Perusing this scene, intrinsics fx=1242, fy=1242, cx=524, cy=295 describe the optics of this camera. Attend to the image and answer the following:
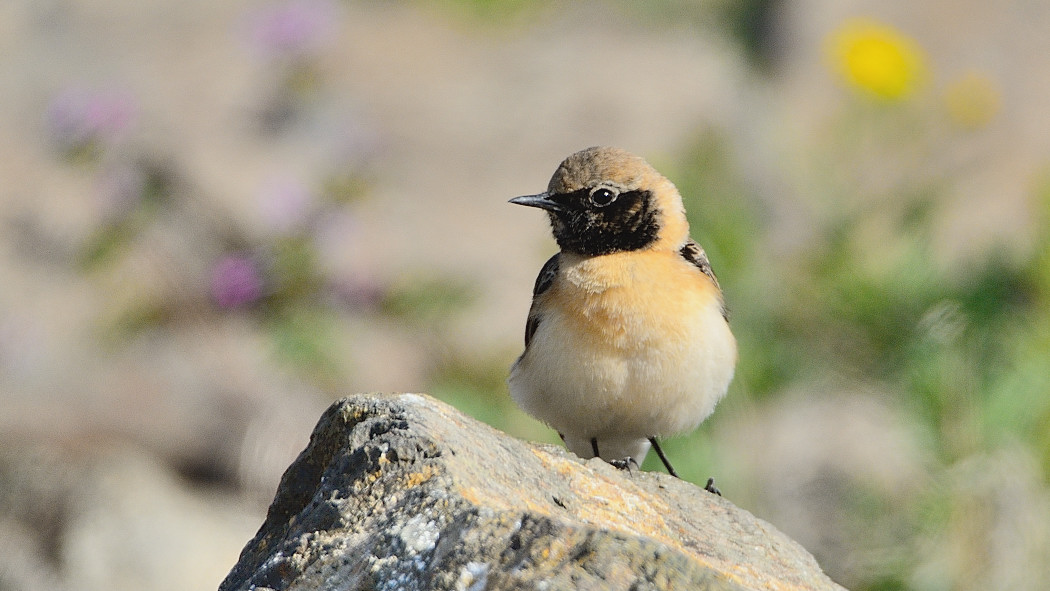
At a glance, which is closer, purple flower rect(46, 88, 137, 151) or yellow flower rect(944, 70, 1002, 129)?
purple flower rect(46, 88, 137, 151)

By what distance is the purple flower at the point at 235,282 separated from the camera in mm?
11820

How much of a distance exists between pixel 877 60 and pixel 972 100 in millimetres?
1516

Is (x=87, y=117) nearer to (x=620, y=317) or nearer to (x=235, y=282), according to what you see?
(x=235, y=282)

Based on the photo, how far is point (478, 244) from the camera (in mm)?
12773

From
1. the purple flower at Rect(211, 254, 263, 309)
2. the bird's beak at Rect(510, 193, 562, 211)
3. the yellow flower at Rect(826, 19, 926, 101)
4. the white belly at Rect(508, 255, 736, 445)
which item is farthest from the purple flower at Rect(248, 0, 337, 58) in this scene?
the white belly at Rect(508, 255, 736, 445)

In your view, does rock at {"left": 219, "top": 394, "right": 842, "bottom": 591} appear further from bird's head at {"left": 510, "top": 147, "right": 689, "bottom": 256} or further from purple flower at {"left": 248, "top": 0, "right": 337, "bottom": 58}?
purple flower at {"left": 248, "top": 0, "right": 337, "bottom": 58}

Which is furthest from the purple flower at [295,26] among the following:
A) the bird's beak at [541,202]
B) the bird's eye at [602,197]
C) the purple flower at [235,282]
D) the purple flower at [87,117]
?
the bird's eye at [602,197]

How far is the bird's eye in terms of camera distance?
5934 millimetres

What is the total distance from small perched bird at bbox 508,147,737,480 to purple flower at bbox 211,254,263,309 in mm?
6088

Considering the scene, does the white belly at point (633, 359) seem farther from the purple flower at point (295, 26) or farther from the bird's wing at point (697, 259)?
the purple flower at point (295, 26)

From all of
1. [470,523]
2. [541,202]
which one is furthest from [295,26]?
[470,523]

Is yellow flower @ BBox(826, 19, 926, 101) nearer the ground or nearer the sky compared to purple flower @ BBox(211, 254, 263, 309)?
nearer the sky

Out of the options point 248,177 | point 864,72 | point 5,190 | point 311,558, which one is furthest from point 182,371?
point 311,558

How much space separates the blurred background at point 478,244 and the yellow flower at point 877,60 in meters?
0.04
